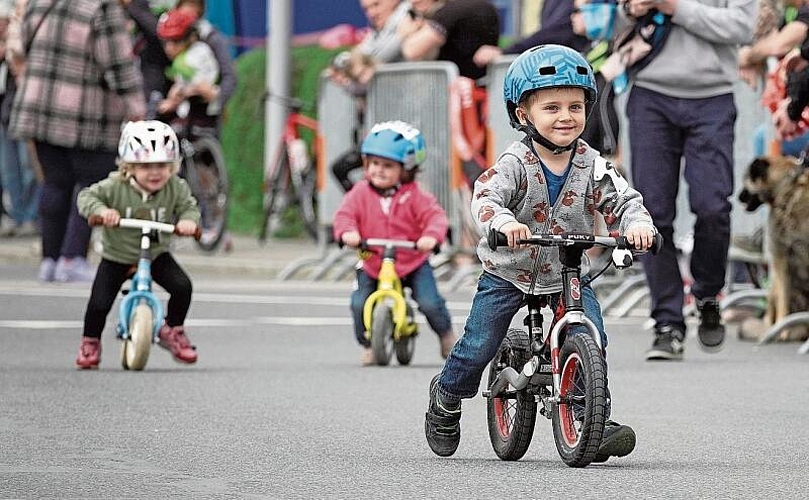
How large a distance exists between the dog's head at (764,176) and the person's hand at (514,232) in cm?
562

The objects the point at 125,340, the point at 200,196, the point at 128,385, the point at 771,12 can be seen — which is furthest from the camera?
the point at 200,196

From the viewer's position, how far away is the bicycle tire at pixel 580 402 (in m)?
6.74

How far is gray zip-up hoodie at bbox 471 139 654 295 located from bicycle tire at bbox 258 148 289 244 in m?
12.4

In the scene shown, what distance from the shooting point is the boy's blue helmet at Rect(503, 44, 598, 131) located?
717 cm

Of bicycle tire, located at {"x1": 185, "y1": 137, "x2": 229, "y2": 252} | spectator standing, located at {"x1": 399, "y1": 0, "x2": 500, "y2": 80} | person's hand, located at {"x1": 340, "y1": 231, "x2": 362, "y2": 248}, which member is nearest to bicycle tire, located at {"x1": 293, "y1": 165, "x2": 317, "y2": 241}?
bicycle tire, located at {"x1": 185, "y1": 137, "x2": 229, "y2": 252}

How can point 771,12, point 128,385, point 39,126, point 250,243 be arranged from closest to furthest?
1. point 128,385
2. point 771,12
3. point 39,126
4. point 250,243

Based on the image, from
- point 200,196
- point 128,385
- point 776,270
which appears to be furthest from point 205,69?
point 128,385

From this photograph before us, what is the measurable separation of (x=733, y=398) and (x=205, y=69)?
33.8ft

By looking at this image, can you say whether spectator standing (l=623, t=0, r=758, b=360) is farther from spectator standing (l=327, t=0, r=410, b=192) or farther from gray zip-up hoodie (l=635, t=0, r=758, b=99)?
spectator standing (l=327, t=0, r=410, b=192)

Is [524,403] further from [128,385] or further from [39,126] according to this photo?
[39,126]

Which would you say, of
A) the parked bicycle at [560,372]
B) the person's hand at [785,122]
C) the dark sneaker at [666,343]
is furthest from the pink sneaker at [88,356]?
the parked bicycle at [560,372]

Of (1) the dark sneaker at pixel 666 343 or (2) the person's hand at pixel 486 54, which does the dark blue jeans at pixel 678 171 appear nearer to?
(1) the dark sneaker at pixel 666 343

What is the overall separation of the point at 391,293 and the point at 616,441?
14.0ft

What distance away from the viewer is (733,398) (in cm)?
939
